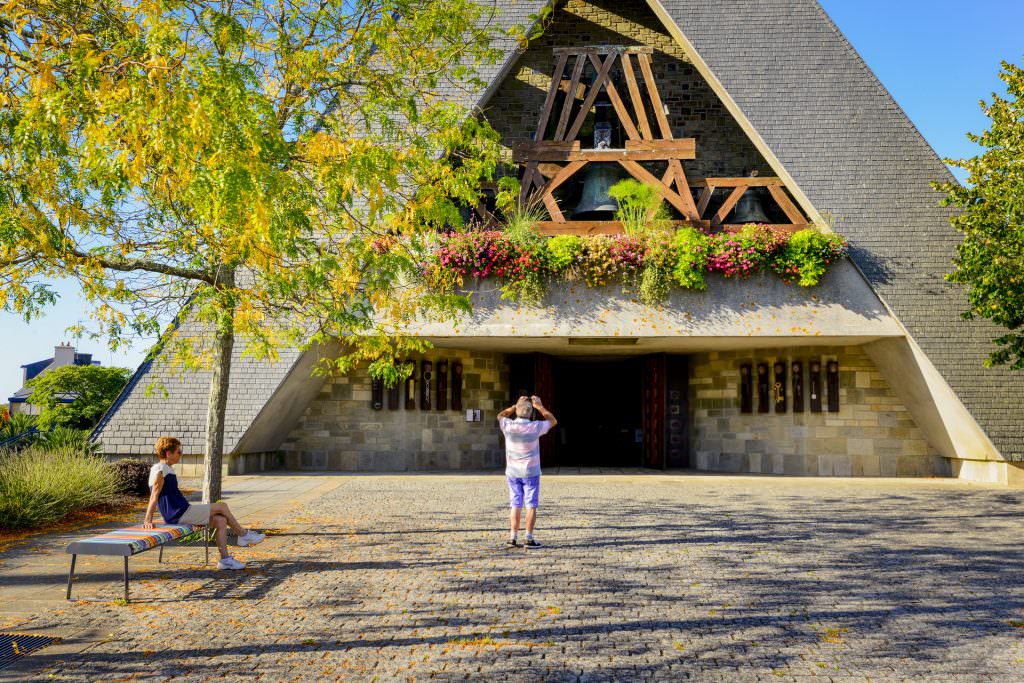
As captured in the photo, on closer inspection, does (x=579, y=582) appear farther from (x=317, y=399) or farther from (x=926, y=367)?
(x=317, y=399)

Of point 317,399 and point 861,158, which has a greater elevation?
point 861,158

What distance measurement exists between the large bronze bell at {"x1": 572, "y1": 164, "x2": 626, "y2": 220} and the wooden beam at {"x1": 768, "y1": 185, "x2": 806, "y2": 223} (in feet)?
9.49

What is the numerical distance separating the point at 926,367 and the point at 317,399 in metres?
11.4

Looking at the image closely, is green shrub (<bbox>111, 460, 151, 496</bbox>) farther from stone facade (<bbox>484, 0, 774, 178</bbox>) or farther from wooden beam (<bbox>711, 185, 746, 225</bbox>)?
wooden beam (<bbox>711, 185, 746, 225</bbox>)

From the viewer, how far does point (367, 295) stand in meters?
7.54

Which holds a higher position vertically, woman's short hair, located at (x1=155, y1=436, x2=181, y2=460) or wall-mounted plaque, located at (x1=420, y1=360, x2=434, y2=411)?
wall-mounted plaque, located at (x1=420, y1=360, x2=434, y2=411)

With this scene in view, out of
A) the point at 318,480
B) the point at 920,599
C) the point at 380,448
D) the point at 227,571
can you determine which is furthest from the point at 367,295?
the point at 380,448

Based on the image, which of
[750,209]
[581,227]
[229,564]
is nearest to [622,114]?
[581,227]

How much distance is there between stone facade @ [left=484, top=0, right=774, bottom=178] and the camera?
17.6 m

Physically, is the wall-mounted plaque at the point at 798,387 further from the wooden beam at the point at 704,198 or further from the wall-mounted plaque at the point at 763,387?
the wooden beam at the point at 704,198

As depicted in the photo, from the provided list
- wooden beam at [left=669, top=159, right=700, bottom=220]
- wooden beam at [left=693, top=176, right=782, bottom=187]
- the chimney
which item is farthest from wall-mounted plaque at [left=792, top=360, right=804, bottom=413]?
the chimney

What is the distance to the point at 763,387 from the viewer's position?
650 inches

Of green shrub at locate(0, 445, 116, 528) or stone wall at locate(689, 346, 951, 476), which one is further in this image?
stone wall at locate(689, 346, 951, 476)

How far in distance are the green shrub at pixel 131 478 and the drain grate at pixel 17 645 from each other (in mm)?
6968
